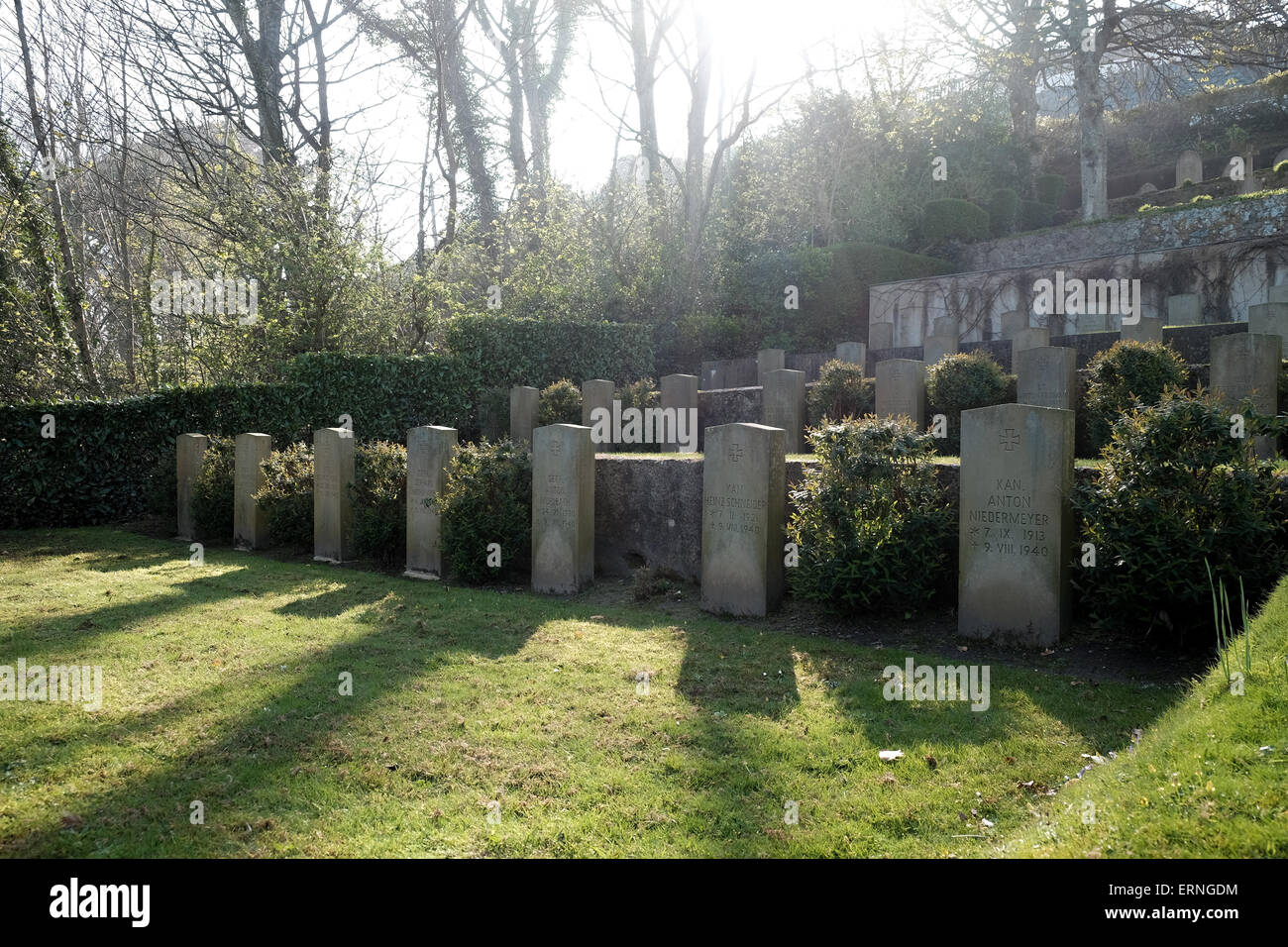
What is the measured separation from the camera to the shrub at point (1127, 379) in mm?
8531

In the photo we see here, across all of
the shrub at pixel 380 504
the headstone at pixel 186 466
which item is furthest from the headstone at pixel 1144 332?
the headstone at pixel 186 466

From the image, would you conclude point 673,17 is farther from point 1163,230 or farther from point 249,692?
point 249,692

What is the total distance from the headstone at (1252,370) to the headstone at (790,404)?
5.09 meters

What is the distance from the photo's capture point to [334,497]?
10.4 meters

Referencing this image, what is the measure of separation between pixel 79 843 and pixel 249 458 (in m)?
9.24

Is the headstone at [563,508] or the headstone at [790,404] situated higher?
the headstone at [790,404]

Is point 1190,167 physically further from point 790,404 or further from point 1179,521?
point 1179,521

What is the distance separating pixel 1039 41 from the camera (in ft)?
74.1

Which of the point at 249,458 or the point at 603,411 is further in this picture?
the point at 603,411

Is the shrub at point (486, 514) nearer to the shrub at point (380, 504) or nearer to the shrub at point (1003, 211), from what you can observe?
the shrub at point (380, 504)

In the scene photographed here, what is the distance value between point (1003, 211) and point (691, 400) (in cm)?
1776

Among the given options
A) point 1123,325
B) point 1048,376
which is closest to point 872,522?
point 1048,376

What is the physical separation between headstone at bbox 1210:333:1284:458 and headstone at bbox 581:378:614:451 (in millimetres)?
8656
